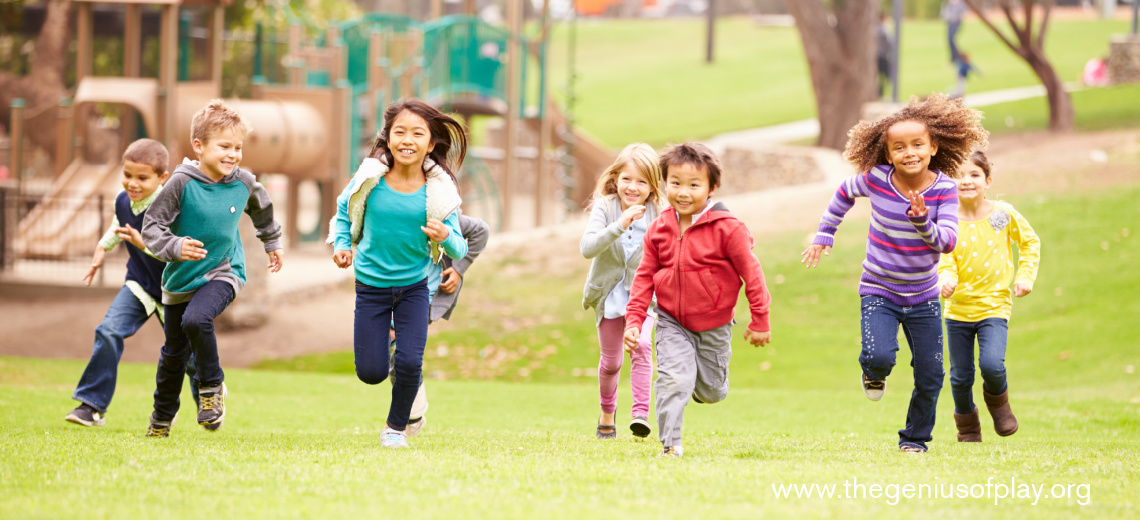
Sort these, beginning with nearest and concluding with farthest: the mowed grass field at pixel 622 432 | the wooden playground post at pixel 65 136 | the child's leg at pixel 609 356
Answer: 1. the mowed grass field at pixel 622 432
2. the child's leg at pixel 609 356
3. the wooden playground post at pixel 65 136

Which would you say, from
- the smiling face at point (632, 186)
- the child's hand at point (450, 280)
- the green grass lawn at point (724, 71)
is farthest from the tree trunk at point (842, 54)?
the child's hand at point (450, 280)

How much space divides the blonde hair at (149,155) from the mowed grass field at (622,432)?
5.01 ft

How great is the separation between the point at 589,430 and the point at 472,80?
15288 mm

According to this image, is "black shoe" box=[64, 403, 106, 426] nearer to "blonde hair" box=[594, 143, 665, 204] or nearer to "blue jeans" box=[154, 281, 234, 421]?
"blue jeans" box=[154, 281, 234, 421]

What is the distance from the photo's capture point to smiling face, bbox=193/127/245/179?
5961 mm

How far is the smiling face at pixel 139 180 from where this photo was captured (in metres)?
6.53

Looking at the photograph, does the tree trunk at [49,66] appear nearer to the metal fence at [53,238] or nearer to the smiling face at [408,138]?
the metal fence at [53,238]

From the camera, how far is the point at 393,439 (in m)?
5.78

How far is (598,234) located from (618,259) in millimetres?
682

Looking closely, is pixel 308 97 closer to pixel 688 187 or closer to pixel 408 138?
pixel 408 138

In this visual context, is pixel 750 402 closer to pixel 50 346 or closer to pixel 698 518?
pixel 698 518

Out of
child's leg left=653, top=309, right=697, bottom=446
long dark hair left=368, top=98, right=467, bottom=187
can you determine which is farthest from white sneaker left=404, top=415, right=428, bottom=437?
child's leg left=653, top=309, right=697, bottom=446

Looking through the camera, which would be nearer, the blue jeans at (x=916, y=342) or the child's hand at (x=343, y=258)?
the child's hand at (x=343, y=258)

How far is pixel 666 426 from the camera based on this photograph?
5371 mm
